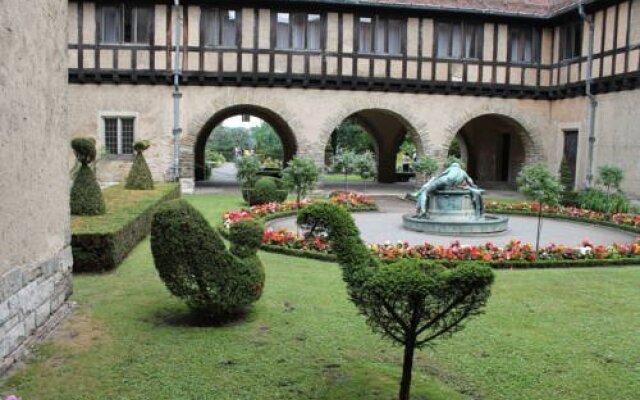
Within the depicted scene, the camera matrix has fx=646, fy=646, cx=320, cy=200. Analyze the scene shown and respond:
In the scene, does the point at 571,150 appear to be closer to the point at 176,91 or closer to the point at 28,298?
the point at 176,91

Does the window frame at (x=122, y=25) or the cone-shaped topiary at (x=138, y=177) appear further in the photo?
the window frame at (x=122, y=25)

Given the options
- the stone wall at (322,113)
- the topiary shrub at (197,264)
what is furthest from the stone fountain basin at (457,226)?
the stone wall at (322,113)

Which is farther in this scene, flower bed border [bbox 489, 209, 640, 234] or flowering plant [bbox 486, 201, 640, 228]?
flowering plant [bbox 486, 201, 640, 228]

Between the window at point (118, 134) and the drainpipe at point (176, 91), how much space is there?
155 cm

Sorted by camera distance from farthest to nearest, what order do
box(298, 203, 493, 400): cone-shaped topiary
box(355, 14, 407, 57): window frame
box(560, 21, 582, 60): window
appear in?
box(560, 21, 582, 60): window, box(355, 14, 407, 57): window frame, box(298, 203, 493, 400): cone-shaped topiary

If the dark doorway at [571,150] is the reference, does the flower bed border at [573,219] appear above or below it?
below

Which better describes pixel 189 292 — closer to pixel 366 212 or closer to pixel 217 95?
pixel 366 212

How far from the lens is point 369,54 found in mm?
23250

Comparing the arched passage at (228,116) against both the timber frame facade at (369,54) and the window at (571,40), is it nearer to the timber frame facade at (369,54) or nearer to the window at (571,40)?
the timber frame facade at (369,54)

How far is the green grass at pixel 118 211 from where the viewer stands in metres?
9.64

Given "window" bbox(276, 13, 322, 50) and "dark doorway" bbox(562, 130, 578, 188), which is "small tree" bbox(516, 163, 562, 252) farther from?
"window" bbox(276, 13, 322, 50)

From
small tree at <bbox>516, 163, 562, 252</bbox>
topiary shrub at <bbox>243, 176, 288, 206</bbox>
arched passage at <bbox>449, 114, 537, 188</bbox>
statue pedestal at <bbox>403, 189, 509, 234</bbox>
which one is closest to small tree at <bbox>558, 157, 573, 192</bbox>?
arched passage at <bbox>449, 114, 537, 188</bbox>

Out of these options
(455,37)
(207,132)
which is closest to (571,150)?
(455,37)

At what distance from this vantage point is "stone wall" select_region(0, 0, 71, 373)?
5.60m
